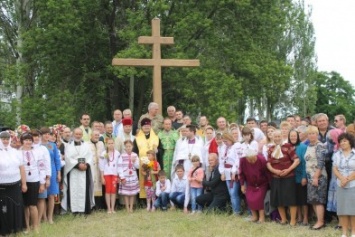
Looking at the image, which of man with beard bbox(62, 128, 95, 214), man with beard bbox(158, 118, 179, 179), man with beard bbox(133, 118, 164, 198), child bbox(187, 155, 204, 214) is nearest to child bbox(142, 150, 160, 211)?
man with beard bbox(133, 118, 164, 198)

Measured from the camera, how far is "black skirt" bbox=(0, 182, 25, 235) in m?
7.84

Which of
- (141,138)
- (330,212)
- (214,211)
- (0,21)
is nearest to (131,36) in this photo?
(0,21)

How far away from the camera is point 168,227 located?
27.2ft

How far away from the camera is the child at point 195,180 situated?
9.65m

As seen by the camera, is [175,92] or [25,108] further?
[175,92]

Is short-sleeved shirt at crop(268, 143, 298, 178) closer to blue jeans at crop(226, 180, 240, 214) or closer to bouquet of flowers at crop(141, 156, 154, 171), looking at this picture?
blue jeans at crop(226, 180, 240, 214)

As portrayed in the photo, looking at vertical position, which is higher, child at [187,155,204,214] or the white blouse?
the white blouse

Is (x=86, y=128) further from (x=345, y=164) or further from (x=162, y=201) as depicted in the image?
(x=345, y=164)

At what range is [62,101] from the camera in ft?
60.1

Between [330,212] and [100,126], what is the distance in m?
4.77

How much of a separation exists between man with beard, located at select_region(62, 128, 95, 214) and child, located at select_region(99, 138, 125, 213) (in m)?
0.26

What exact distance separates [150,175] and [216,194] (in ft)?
4.79

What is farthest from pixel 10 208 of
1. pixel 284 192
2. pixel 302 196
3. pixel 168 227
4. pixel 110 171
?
pixel 302 196

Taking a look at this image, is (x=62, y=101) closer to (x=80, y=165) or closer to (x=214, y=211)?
(x=80, y=165)
